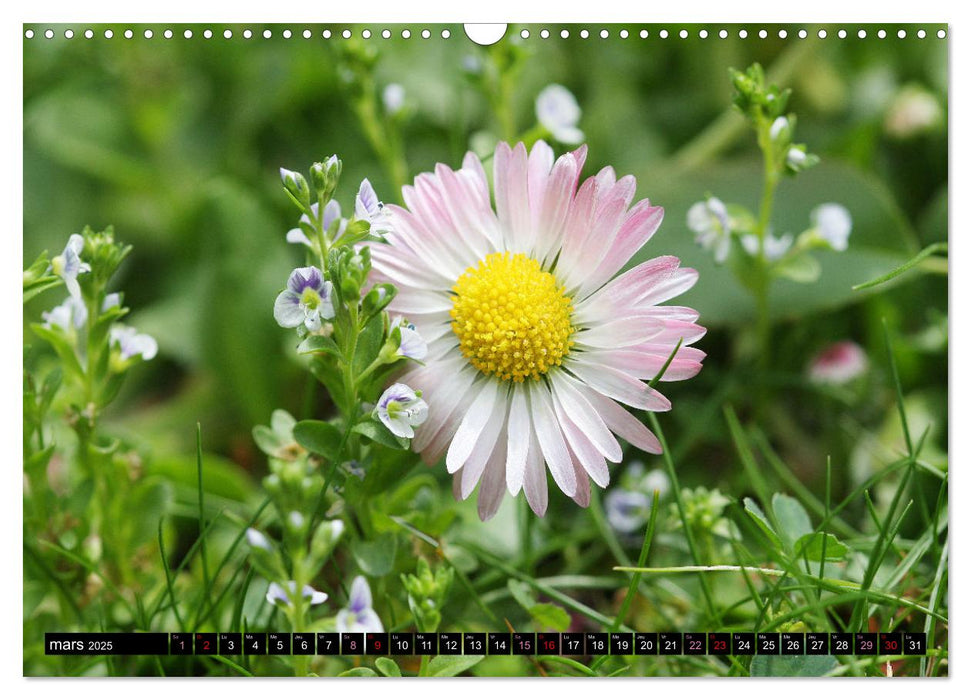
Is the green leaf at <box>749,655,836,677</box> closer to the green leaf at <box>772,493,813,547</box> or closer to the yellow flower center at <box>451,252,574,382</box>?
the green leaf at <box>772,493,813,547</box>

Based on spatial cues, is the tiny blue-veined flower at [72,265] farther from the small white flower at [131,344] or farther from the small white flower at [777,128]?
the small white flower at [777,128]

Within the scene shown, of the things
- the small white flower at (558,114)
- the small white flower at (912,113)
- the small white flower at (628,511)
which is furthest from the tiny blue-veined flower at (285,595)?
the small white flower at (912,113)

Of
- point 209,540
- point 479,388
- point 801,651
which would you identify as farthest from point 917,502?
point 209,540

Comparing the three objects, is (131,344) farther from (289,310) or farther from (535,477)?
(535,477)

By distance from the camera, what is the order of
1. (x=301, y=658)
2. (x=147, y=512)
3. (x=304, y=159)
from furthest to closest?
(x=304, y=159) → (x=147, y=512) → (x=301, y=658)

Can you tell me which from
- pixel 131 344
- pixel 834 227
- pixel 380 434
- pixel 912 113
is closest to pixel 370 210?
pixel 380 434
